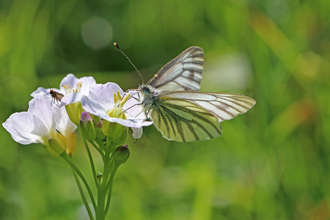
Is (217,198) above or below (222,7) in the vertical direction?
below

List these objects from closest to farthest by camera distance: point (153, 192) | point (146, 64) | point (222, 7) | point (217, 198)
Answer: point (217, 198) → point (153, 192) → point (222, 7) → point (146, 64)

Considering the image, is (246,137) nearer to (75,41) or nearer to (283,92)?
(283,92)

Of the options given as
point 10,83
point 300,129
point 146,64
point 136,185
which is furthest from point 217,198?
point 10,83

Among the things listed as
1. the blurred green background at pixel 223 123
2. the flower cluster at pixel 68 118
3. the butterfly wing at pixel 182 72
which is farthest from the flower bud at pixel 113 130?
the blurred green background at pixel 223 123

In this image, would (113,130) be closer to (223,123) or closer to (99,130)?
(99,130)

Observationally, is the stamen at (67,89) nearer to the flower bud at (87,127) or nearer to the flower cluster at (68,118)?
the flower cluster at (68,118)

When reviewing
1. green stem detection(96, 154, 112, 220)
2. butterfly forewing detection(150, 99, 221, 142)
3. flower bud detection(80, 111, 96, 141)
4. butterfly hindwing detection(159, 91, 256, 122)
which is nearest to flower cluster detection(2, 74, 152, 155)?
flower bud detection(80, 111, 96, 141)
